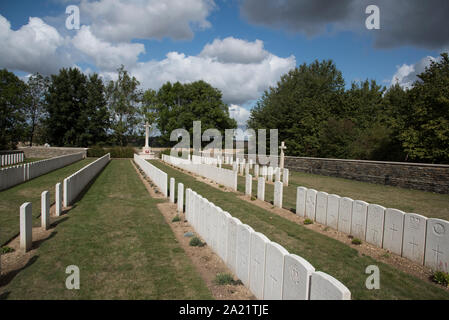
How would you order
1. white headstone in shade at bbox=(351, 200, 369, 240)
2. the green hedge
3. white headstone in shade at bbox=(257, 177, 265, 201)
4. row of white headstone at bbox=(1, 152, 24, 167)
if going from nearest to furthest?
white headstone in shade at bbox=(351, 200, 369, 240) → white headstone in shade at bbox=(257, 177, 265, 201) → row of white headstone at bbox=(1, 152, 24, 167) → the green hedge

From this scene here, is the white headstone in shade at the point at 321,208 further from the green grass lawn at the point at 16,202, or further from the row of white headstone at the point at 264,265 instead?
the green grass lawn at the point at 16,202

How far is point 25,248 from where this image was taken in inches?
207

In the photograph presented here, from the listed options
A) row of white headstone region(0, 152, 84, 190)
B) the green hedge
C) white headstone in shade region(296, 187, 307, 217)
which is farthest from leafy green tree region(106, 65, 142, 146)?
white headstone in shade region(296, 187, 307, 217)

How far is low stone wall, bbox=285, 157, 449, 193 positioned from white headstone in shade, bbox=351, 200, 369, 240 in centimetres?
877

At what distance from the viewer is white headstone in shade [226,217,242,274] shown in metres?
4.62

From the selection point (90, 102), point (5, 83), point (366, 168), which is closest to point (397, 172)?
point (366, 168)

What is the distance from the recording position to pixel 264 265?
367cm

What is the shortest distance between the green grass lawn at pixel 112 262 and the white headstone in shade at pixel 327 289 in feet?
5.56

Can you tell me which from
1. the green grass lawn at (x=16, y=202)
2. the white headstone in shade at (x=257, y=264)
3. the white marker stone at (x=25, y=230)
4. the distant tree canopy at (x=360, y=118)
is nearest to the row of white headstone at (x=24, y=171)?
the green grass lawn at (x=16, y=202)

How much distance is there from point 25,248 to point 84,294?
7.95 ft

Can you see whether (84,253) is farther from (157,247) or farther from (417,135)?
(417,135)

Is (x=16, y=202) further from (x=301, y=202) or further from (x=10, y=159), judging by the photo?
(x=10, y=159)

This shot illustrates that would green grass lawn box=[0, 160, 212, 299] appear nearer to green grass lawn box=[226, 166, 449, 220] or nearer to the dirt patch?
the dirt patch

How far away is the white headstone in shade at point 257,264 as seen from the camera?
3.71 m
